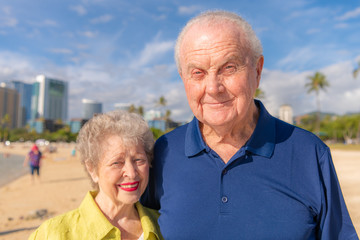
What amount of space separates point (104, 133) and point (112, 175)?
0.30 metres

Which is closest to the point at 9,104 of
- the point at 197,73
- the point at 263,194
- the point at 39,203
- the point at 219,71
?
the point at 39,203

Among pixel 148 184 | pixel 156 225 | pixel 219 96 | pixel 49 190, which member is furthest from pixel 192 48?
pixel 49 190

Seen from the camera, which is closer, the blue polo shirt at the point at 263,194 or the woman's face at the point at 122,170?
the blue polo shirt at the point at 263,194

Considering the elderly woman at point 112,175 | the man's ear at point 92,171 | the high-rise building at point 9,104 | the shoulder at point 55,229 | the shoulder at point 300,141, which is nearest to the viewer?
the shoulder at point 300,141

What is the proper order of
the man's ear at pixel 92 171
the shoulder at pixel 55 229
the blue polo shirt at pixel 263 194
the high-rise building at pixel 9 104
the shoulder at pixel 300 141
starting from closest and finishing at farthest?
the blue polo shirt at pixel 263 194, the shoulder at pixel 300 141, the shoulder at pixel 55 229, the man's ear at pixel 92 171, the high-rise building at pixel 9 104

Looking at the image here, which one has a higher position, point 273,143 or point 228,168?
point 273,143

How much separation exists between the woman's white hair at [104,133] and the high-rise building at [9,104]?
168564 millimetres

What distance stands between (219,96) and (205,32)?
391 millimetres

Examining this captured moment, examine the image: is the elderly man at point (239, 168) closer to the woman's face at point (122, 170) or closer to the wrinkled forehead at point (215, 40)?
the wrinkled forehead at point (215, 40)

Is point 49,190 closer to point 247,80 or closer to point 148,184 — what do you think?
point 148,184

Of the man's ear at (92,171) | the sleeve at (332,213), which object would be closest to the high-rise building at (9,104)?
the man's ear at (92,171)

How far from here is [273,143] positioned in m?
1.75

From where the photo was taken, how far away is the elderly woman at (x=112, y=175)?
1924 millimetres

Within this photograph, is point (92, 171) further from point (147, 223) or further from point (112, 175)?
point (147, 223)
